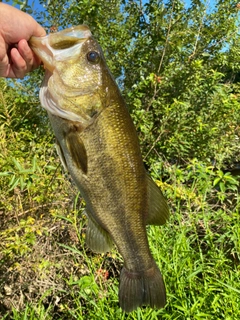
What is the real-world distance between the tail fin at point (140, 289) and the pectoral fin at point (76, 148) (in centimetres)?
69

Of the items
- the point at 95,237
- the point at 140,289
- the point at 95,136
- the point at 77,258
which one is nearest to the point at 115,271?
the point at 77,258

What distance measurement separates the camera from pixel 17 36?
1.98 m

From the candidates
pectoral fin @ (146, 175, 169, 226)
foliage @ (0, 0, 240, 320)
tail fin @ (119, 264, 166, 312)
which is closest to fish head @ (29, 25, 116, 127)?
pectoral fin @ (146, 175, 169, 226)

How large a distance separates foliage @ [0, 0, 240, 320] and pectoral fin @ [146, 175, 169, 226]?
44.5 inches

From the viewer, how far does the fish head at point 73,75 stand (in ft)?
5.65

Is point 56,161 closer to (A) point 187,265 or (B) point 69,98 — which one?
(A) point 187,265

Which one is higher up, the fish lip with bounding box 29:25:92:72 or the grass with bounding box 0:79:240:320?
the fish lip with bounding box 29:25:92:72

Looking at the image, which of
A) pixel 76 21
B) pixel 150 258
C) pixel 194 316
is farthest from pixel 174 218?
pixel 76 21

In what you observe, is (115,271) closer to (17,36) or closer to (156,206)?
(156,206)

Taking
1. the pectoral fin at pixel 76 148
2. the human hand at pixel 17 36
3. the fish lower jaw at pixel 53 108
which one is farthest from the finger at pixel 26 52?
the pectoral fin at pixel 76 148

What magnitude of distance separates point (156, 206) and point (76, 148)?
0.55 metres

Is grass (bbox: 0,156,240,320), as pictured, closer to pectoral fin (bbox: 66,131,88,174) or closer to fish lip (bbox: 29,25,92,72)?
pectoral fin (bbox: 66,131,88,174)

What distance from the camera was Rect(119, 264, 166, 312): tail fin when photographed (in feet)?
6.70

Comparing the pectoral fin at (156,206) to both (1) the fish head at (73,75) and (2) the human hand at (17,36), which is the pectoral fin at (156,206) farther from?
(2) the human hand at (17,36)
